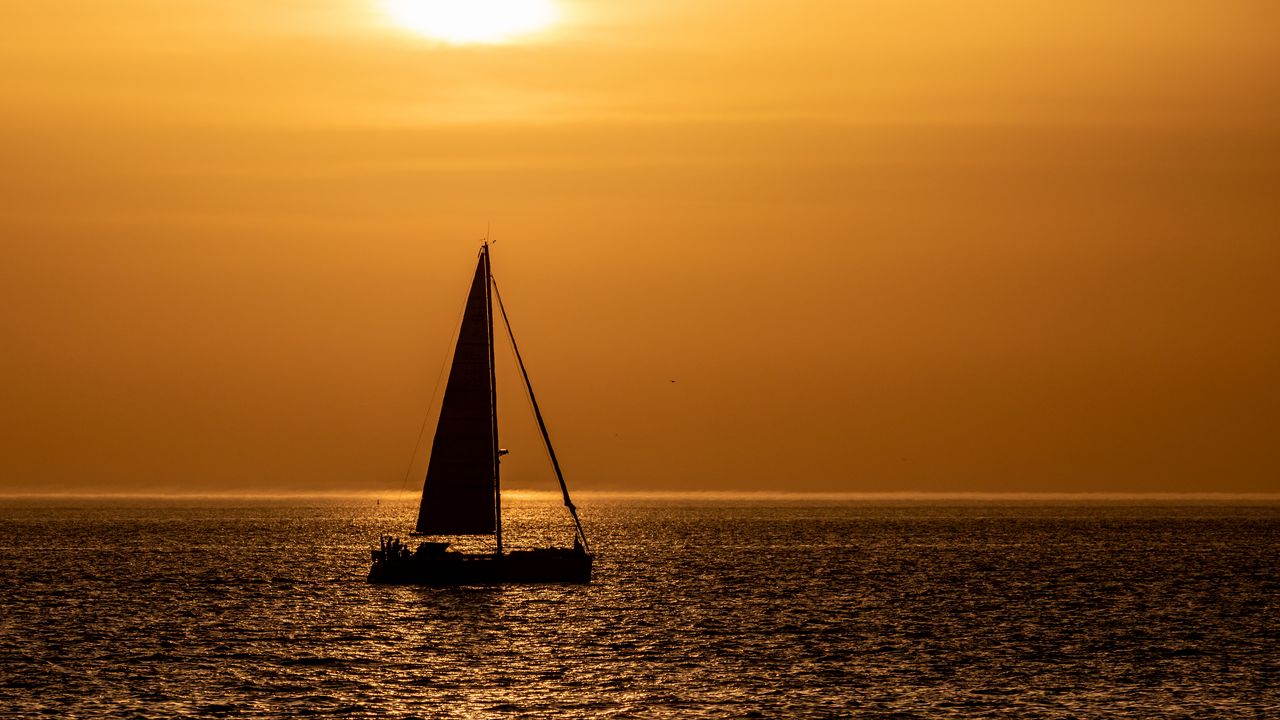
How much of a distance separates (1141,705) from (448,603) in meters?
47.2

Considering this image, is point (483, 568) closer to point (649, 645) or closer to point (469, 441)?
point (469, 441)

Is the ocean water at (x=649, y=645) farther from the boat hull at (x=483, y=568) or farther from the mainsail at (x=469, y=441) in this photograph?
the mainsail at (x=469, y=441)

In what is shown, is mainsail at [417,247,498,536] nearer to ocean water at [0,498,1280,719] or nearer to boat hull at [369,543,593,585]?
boat hull at [369,543,593,585]

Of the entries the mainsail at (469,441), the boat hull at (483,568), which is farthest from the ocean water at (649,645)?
the mainsail at (469,441)

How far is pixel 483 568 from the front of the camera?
9331cm

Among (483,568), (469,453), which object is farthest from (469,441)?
(483,568)

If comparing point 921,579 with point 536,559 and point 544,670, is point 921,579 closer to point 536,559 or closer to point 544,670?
point 536,559

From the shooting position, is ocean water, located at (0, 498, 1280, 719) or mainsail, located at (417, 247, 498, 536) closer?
ocean water, located at (0, 498, 1280, 719)

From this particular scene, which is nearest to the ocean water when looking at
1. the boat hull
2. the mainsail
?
the boat hull

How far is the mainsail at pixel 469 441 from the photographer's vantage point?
292 ft

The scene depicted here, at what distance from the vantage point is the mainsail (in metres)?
88.9

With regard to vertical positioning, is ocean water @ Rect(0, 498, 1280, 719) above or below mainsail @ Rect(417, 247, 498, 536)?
below

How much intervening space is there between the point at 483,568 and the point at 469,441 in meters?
7.90

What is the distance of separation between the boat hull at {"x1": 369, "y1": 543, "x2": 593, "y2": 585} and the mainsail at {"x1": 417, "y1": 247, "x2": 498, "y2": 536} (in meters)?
2.54
